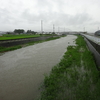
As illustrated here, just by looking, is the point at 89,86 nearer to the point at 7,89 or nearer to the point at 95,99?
the point at 95,99

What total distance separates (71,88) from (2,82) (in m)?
3.64

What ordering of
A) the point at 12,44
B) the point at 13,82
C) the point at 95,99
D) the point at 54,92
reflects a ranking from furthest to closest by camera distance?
the point at 12,44 < the point at 13,82 < the point at 54,92 < the point at 95,99

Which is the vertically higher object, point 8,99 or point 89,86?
point 89,86

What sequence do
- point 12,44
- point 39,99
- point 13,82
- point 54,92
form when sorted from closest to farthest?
point 39,99 < point 54,92 < point 13,82 < point 12,44

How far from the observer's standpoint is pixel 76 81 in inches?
185

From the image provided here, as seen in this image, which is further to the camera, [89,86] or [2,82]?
[2,82]

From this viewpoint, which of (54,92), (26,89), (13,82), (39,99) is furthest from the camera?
(13,82)

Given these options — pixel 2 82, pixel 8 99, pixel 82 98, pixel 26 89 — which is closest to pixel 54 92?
pixel 82 98

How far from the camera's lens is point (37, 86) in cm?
462

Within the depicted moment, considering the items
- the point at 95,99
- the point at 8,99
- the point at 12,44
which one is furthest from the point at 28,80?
the point at 12,44

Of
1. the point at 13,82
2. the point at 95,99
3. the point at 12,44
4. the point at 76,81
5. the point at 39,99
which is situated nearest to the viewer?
the point at 95,99

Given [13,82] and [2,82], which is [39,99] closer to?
[13,82]

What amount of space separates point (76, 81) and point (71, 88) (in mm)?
688

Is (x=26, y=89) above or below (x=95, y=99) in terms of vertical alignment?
below
